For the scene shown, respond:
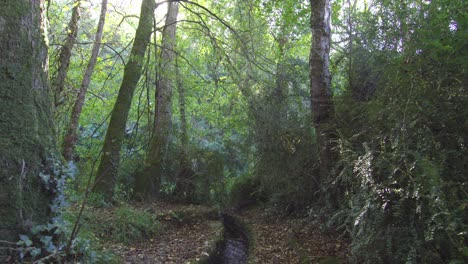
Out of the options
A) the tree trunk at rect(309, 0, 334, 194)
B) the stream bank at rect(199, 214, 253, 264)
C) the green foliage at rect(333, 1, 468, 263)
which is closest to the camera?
the green foliage at rect(333, 1, 468, 263)

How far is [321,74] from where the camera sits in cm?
718

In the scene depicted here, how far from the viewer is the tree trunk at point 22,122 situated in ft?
10.3

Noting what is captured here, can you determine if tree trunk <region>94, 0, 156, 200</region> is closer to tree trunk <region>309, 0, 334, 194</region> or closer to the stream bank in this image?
the stream bank

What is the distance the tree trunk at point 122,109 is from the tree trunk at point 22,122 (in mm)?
4156

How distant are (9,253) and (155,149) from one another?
7.54 m

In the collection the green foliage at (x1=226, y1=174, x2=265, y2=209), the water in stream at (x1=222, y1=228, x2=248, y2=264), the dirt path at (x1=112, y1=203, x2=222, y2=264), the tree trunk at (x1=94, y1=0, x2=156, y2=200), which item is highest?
the tree trunk at (x1=94, y1=0, x2=156, y2=200)

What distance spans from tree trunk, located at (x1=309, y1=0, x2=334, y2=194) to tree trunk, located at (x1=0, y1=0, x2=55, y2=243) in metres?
4.81

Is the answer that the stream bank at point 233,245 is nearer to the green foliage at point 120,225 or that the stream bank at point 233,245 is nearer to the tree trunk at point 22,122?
the green foliage at point 120,225

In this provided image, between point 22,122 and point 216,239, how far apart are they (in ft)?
15.9

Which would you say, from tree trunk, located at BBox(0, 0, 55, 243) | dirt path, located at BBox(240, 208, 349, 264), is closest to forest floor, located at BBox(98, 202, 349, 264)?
dirt path, located at BBox(240, 208, 349, 264)

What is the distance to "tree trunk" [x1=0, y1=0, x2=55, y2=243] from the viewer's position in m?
3.13

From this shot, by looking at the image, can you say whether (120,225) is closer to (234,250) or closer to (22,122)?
(234,250)

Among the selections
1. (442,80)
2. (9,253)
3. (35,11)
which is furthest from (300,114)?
(9,253)

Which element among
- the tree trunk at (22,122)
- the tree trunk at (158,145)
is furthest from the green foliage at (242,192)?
the tree trunk at (22,122)
